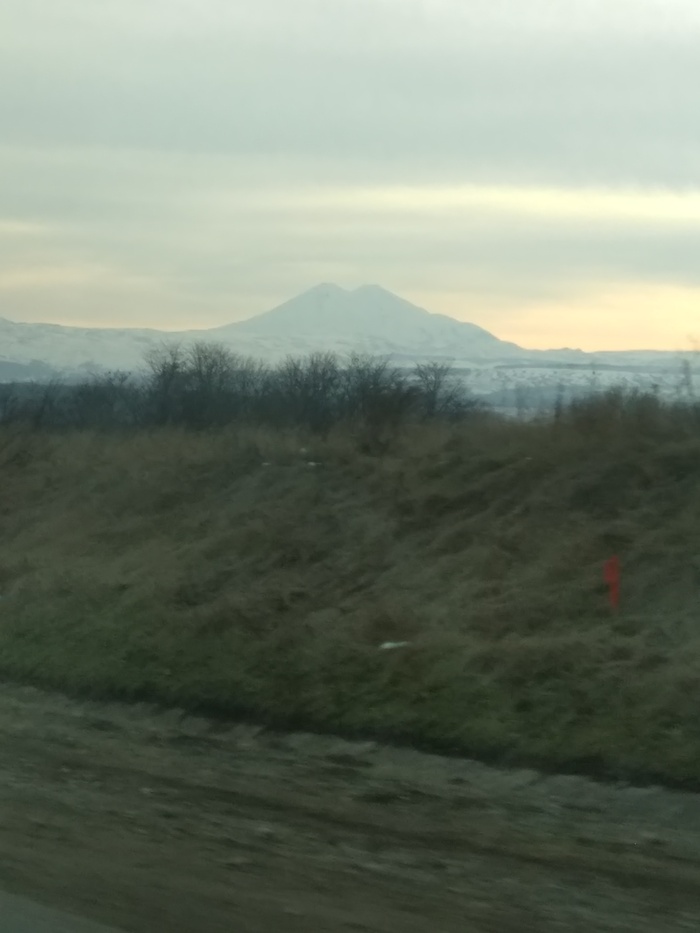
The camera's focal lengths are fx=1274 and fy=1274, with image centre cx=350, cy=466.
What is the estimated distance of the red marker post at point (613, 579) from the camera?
50.8 feet

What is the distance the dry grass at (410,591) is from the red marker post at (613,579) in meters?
0.14

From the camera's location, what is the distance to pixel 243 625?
16797 millimetres

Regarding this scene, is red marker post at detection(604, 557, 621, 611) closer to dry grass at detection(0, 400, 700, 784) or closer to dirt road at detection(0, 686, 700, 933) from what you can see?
A: dry grass at detection(0, 400, 700, 784)

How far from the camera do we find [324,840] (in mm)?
8953

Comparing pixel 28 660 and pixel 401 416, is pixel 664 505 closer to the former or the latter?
pixel 28 660

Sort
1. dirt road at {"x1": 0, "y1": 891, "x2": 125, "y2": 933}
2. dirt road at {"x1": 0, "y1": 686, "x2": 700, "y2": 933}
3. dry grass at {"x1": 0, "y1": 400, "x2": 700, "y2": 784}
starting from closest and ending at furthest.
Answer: dirt road at {"x1": 0, "y1": 891, "x2": 125, "y2": 933}, dirt road at {"x1": 0, "y1": 686, "x2": 700, "y2": 933}, dry grass at {"x1": 0, "y1": 400, "x2": 700, "y2": 784}

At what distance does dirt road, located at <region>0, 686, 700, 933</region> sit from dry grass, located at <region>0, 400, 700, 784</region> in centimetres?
89

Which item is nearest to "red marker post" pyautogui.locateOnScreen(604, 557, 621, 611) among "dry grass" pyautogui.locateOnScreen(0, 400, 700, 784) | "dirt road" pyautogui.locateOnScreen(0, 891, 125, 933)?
"dry grass" pyautogui.locateOnScreen(0, 400, 700, 784)

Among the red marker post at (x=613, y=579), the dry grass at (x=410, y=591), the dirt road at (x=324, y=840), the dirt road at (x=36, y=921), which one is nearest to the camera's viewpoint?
the dirt road at (x=36, y=921)

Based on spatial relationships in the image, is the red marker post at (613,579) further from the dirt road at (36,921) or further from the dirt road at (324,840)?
the dirt road at (36,921)

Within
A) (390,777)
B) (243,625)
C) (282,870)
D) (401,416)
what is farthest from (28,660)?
(401,416)

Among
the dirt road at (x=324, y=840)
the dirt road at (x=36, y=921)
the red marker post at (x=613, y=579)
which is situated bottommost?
the dirt road at (x=324, y=840)

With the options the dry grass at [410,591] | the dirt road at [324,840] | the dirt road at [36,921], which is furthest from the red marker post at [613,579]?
the dirt road at [36,921]

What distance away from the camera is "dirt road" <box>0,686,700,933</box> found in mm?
7082
